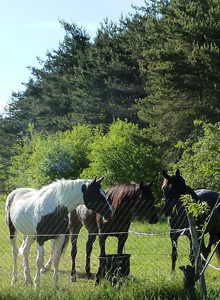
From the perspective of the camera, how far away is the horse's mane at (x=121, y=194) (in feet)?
31.0

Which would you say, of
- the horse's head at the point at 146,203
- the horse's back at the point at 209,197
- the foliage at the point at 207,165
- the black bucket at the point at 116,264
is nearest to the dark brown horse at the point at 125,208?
the horse's head at the point at 146,203

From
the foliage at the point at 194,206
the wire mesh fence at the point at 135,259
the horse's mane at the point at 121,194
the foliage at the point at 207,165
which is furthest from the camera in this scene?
the foliage at the point at 207,165

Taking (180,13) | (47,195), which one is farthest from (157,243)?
(180,13)

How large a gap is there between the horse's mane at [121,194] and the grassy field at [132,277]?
27.6 inches

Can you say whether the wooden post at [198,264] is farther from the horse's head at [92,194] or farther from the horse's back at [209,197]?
the horse's back at [209,197]

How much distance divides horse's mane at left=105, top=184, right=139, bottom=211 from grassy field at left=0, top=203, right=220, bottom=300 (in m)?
0.70

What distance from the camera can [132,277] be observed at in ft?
24.2

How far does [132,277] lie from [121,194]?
7.63ft

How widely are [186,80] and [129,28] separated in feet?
46.1

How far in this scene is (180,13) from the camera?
2345 centimetres

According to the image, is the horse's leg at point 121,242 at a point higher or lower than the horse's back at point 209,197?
lower

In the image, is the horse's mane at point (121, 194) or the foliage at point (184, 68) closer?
the horse's mane at point (121, 194)

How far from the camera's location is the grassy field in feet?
22.7

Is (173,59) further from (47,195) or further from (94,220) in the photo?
(47,195)
